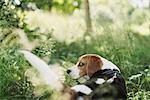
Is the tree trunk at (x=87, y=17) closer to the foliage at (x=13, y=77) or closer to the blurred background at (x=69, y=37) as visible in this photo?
the blurred background at (x=69, y=37)

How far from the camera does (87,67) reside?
4516mm

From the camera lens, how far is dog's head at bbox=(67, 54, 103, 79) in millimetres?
4473

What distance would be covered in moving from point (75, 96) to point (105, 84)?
0.26 meters

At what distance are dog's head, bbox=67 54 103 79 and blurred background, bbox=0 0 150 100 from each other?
23 cm

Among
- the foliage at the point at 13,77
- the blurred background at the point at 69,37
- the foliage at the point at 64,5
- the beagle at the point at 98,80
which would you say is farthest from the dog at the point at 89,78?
the foliage at the point at 64,5

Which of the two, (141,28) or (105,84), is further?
(141,28)

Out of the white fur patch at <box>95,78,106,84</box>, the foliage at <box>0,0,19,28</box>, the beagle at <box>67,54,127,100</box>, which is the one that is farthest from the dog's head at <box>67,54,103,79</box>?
the foliage at <box>0,0,19,28</box>

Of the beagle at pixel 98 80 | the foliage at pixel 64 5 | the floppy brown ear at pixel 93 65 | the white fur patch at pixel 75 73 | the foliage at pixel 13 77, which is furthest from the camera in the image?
the foliage at pixel 64 5

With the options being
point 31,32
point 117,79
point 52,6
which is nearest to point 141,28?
point 52,6

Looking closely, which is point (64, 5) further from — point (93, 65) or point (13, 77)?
point (93, 65)

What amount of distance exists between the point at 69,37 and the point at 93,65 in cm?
229

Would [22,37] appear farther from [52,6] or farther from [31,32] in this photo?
[52,6]

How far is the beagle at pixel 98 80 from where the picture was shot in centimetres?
420

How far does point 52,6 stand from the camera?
665 cm
